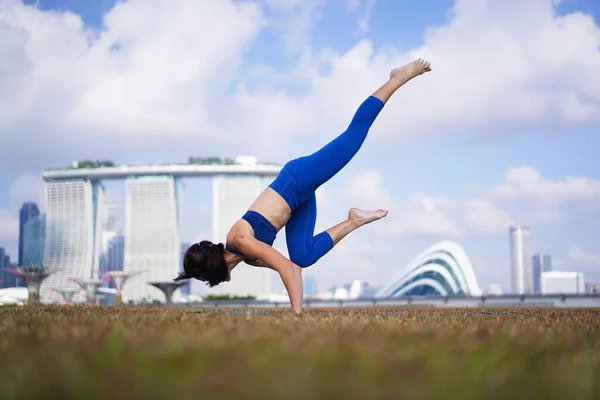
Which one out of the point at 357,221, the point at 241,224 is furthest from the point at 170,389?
the point at 357,221

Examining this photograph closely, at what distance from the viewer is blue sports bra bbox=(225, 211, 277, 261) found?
5.80 meters

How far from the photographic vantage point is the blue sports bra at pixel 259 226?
580 centimetres

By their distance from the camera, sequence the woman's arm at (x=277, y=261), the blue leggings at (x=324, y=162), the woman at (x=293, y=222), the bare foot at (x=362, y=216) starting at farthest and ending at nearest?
the bare foot at (x=362, y=216) → the blue leggings at (x=324, y=162) → the woman at (x=293, y=222) → the woman's arm at (x=277, y=261)

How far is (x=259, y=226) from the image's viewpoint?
231 inches

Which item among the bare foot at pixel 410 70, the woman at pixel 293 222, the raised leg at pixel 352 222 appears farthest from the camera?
the raised leg at pixel 352 222

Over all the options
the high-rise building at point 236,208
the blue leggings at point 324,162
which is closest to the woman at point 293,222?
the blue leggings at point 324,162

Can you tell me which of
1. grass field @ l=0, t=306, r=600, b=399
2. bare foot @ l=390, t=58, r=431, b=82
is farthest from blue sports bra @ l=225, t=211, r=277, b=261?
grass field @ l=0, t=306, r=600, b=399

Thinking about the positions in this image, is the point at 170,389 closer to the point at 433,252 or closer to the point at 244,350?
the point at 244,350

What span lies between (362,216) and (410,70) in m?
1.62

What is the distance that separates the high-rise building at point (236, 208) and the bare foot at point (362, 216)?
136m

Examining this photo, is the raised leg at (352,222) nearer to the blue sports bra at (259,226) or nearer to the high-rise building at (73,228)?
the blue sports bra at (259,226)

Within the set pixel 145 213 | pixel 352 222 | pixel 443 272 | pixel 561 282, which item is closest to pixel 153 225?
pixel 145 213

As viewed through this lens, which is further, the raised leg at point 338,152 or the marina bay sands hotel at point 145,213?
the marina bay sands hotel at point 145,213

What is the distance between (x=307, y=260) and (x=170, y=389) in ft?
17.5
